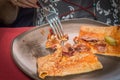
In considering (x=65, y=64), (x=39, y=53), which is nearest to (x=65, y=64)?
(x=65, y=64)

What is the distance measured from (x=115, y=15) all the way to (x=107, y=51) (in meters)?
0.54

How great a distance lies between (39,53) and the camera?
911mm

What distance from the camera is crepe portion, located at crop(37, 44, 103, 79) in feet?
2.71

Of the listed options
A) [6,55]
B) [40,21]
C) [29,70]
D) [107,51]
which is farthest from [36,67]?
[40,21]

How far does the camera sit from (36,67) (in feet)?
2.78

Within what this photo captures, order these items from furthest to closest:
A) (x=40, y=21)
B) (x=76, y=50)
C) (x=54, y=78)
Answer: (x=40, y=21)
(x=76, y=50)
(x=54, y=78)

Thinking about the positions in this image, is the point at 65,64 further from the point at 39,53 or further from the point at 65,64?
the point at 39,53

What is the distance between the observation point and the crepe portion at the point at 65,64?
0.83 meters

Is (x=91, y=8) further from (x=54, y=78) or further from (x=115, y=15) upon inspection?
(x=54, y=78)

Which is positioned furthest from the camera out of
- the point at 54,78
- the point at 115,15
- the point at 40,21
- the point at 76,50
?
the point at 115,15

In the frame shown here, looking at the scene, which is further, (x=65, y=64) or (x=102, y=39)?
(x=102, y=39)

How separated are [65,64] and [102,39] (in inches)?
8.2

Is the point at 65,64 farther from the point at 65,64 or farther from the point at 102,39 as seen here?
the point at 102,39

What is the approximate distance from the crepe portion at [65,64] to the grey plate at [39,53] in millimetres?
17
